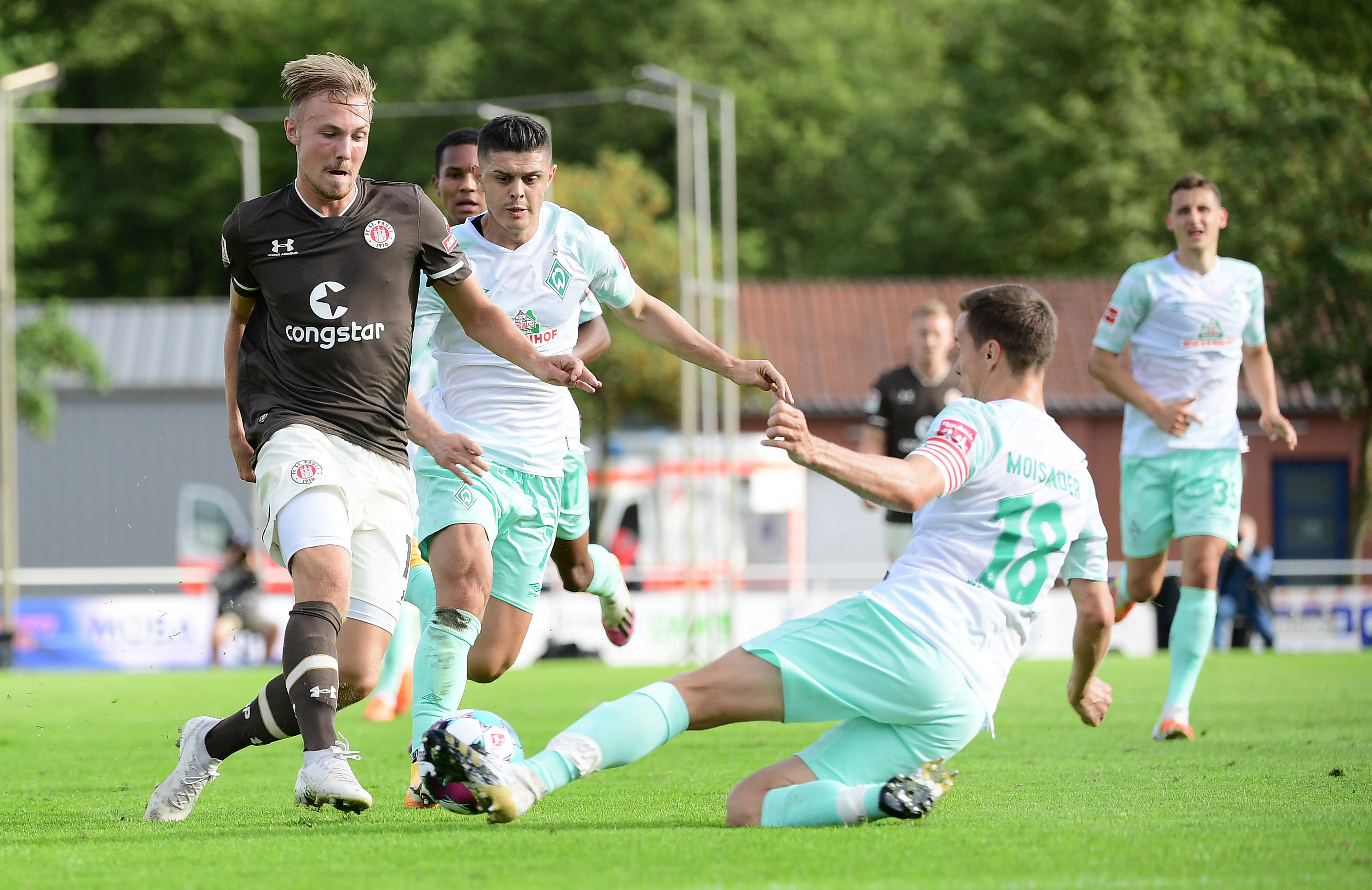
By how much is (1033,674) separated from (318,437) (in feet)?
33.8

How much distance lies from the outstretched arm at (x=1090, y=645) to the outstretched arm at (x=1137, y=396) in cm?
342

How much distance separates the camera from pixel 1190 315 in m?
8.91

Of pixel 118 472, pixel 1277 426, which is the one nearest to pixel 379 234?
pixel 1277 426

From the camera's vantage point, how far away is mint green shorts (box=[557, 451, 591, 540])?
22.3 ft

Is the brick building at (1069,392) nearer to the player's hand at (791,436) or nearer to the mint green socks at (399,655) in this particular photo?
the mint green socks at (399,655)

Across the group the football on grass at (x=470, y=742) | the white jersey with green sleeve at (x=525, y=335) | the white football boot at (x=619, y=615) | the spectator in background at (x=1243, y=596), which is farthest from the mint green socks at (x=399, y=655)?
the spectator in background at (x=1243, y=596)

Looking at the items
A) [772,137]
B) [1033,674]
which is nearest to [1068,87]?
[772,137]

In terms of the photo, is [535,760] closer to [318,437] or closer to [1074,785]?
[318,437]

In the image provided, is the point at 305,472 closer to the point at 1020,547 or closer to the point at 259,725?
the point at 259,725

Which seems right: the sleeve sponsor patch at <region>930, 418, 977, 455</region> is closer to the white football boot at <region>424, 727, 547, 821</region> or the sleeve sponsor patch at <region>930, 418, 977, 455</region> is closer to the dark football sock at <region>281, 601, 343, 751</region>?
the white football boot at <region>424, 727, 547, 821</region>

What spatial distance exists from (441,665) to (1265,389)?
5.42 metres

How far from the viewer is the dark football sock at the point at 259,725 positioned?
535 centimetres

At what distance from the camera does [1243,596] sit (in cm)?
2172

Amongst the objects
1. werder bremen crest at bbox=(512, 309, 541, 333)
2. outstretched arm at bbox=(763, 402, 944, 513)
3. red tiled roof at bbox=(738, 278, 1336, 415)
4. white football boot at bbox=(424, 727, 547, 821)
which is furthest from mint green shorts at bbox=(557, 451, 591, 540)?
red tiled roof at bbox=(738, 278, 1336, 415)
